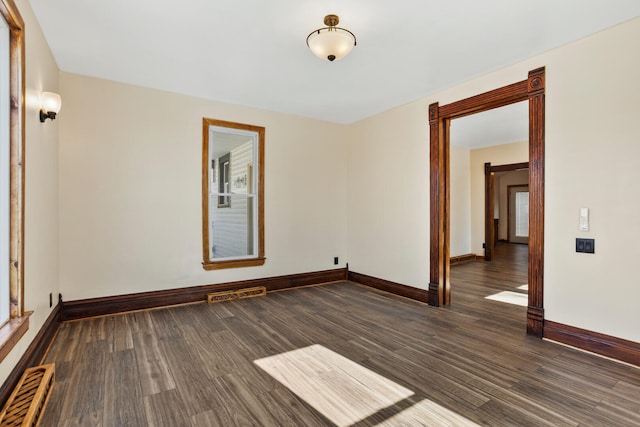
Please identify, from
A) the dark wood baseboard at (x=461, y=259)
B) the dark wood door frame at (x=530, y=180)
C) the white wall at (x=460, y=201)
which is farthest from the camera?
the white wall at (x=460, y=201)

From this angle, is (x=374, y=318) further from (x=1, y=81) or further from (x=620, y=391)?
(x=1, y=81)

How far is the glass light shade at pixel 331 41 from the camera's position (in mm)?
2457

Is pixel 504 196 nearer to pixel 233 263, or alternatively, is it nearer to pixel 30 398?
pixel 233 263

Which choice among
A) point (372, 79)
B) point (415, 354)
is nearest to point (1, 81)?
point (372, 79)

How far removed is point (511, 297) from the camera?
4449 millimetres

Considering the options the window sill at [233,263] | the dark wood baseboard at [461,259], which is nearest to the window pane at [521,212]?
the dark wood baseboard at [461,259]

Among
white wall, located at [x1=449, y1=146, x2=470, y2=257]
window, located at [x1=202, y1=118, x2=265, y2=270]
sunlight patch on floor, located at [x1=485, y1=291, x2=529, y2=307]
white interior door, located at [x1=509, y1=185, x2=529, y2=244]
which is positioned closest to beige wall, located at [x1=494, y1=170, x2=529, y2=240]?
white interior door, located at [x1=509, y1=185, x2=529, y2=244]

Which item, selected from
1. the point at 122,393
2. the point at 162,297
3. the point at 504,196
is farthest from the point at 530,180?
the point at 504,196

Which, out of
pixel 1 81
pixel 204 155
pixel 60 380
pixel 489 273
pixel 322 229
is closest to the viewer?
pixel 1 81

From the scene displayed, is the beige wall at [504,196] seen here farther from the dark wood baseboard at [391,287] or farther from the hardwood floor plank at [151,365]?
the hardwood floor plank at [151,365]

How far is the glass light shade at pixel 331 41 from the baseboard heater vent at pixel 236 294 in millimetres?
3187

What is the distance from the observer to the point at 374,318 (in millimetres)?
3637

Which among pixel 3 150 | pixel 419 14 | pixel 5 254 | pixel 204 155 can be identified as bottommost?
pixel 5 254

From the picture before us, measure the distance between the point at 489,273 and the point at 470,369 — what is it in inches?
167
